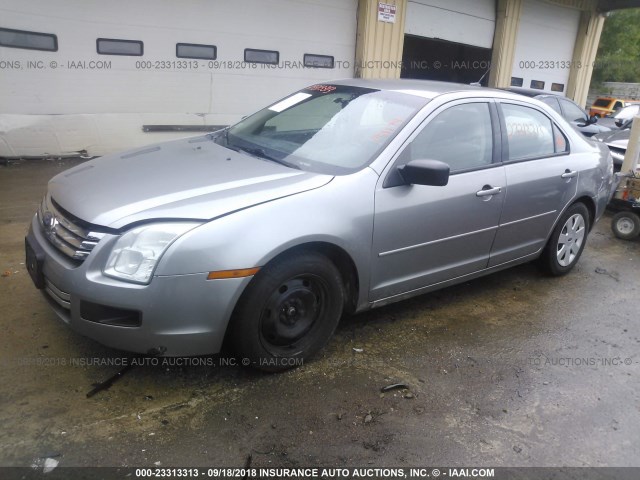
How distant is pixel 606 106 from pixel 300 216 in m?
25.6

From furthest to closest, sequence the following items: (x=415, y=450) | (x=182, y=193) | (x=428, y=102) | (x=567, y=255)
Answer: (x=567, y=255)
(x=428, y=102)
(x=182, y=193)
(x=415, y=450)

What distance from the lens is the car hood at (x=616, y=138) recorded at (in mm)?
7891

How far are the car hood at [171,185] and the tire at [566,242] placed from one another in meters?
2.55

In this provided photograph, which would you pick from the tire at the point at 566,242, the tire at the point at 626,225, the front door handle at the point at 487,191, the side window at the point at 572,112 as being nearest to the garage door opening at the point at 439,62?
the side window at the point at 572,112

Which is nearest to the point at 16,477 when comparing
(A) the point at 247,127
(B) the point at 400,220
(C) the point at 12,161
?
(B) the point at 400,220

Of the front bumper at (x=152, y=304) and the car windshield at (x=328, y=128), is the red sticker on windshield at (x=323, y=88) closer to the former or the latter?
the car windshield at (x=328, y=128)

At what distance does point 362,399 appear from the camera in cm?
294

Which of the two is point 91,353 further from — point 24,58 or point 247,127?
point 24,58

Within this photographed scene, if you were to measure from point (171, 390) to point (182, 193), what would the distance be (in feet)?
3.48

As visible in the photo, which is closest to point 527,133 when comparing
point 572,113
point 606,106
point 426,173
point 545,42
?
point 426,173

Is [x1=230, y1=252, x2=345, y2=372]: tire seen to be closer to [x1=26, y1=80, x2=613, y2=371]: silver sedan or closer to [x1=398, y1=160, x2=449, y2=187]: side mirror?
[x1=26, y1=80, x2=613, y2=371]: silver sedan

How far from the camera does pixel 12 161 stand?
767 centimetres

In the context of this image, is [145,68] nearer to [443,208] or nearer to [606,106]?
[443,208]

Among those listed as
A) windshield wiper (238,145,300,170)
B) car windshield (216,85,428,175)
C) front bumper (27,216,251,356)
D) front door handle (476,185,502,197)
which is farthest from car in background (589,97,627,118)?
front bumper (27,216,251,356)
